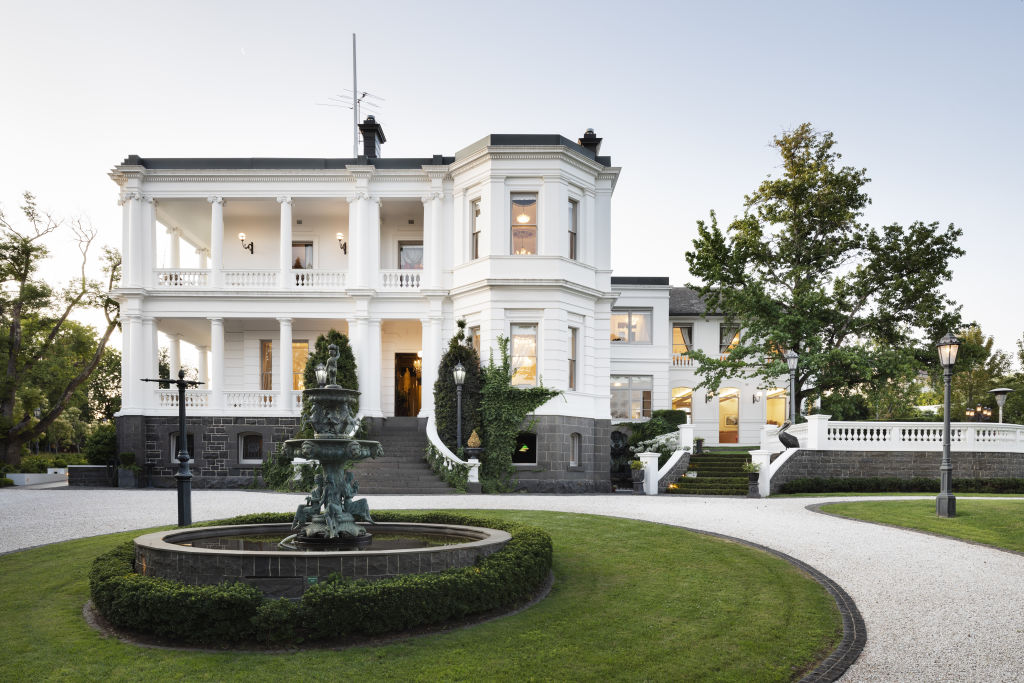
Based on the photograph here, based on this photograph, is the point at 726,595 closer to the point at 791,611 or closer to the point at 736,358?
the point at 791,611

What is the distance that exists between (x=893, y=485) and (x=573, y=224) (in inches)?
505

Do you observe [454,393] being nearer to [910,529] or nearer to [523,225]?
[523,225]

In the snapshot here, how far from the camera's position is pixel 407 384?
2716cm

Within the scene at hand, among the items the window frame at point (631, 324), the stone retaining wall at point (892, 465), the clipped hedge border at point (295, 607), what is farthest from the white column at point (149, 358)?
the stone retaining wall at point (892, 465)

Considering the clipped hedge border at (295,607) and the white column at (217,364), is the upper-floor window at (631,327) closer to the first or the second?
the white column at (217,364)

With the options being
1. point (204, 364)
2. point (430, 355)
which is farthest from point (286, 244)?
point (204, 364)

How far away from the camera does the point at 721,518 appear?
50.8ft

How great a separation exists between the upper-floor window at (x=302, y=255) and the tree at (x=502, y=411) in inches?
366

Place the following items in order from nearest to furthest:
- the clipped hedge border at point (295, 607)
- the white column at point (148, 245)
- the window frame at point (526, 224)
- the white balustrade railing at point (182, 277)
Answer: the clipped hedge border at point (295, 607), the window frame at point (526, 224), the white column at point (148, 245), the white balustrade railing at point (182, 277)

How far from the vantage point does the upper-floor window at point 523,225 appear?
23.9 m

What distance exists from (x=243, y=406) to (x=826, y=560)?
19738 millimetres

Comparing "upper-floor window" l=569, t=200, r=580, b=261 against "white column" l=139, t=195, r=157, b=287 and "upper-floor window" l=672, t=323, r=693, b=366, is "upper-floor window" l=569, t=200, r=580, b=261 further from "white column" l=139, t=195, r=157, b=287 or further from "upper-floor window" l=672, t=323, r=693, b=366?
"white column" l=139, t=195, r=157, b=287

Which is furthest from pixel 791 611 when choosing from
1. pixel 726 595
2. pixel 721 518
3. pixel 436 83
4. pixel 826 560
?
pixel 436 83

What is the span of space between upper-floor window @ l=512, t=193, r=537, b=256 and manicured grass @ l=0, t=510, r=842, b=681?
46.7ft
